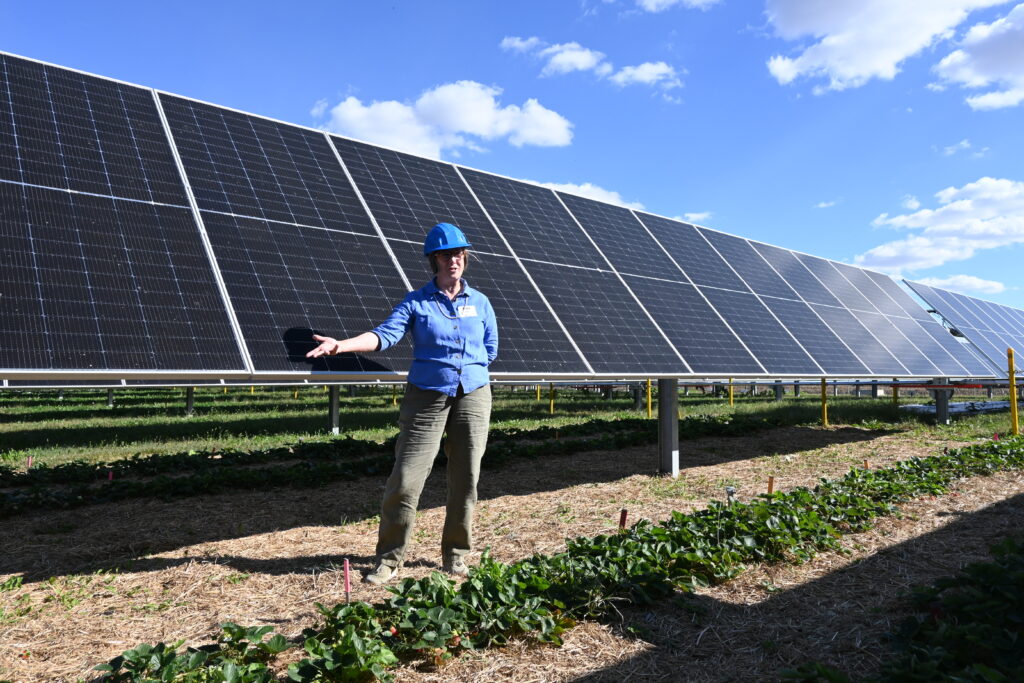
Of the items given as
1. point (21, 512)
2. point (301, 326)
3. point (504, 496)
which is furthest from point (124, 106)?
point (504, 496)

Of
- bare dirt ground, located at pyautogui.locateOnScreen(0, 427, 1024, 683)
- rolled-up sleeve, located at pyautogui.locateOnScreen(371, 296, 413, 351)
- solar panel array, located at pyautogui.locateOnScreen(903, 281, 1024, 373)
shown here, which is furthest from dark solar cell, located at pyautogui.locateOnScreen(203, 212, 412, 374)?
solar panel array, located at pyautogui.locateOnScreen(903, 281, 1024, 373)

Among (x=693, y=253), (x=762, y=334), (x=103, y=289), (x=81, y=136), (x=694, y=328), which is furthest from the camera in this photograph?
(x=693, y=253)

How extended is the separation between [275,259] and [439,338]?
8.51 feet

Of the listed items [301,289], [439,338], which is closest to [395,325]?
[439,338]

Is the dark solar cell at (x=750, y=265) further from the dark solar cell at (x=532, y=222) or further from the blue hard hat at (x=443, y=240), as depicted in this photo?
the blue hard hat at (x=443, y=240)

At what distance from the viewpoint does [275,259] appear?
679 centimetres

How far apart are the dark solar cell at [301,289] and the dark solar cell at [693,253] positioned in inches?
255

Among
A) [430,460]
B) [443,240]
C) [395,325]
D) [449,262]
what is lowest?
[430,460]

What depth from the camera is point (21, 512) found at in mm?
7230

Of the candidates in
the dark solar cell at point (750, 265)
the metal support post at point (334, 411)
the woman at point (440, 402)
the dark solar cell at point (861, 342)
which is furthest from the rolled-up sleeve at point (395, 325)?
the metal support post at point (334, 411)

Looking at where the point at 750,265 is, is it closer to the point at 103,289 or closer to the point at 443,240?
the point at 443,240

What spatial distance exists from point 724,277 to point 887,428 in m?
6.59

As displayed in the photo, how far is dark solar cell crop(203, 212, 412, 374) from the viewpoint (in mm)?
5961

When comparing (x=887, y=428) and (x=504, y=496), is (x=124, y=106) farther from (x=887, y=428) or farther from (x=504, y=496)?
(x=887, y=428)
